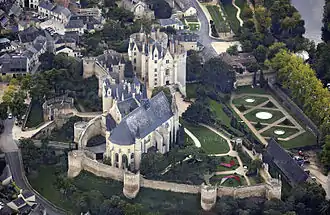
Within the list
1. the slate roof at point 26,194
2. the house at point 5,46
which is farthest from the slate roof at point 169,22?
the slate roof at point 26,194

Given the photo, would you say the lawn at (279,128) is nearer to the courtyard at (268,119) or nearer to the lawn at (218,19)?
the courtyard at (268,119)

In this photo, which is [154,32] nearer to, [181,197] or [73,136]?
[73,136]

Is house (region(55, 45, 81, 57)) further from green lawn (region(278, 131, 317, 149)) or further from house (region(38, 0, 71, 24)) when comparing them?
green lawn (region(278, 131, 317, 149))

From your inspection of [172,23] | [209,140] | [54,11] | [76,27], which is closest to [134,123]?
[209,140]

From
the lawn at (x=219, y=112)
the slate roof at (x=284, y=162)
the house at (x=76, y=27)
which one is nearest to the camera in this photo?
the slate roof at (x=284, y=162)

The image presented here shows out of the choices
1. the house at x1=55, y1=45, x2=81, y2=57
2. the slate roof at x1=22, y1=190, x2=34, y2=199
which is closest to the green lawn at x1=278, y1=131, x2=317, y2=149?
the slate roof at x1=22, y1=190, x2=34, y2=199

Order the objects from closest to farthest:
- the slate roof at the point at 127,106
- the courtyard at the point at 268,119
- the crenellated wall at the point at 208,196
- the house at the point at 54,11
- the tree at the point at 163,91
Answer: the crenellated wall at the point at 208,196 < the slate roof at the point at 127,106 < the tree at the point at 163,91 < the courtyard at the point at 268,119 < the house at the point at 54,11

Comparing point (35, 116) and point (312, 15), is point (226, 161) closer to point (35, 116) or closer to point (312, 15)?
point (35, 116)
